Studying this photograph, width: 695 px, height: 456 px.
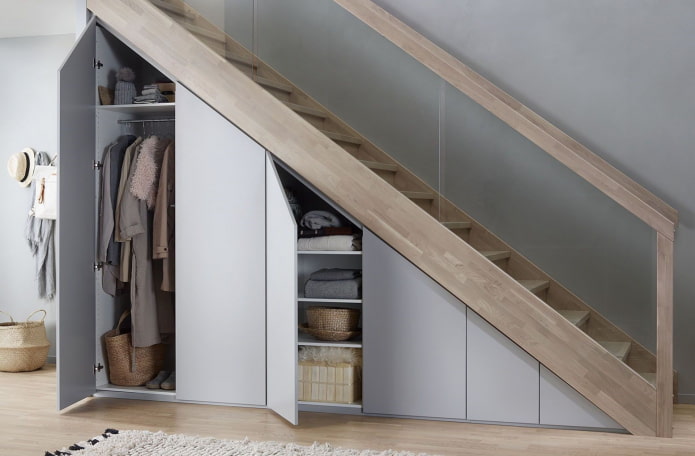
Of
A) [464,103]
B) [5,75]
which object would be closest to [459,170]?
[464,103]

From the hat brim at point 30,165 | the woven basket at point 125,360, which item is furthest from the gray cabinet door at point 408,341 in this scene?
the hat brim at point 30,165

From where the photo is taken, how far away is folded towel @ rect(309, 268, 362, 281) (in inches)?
179

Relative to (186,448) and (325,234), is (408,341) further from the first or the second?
(186,448)

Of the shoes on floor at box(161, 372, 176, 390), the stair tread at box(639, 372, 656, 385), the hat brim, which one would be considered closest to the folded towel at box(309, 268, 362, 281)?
the shoes on floor at box(161, 372, 176, 390)

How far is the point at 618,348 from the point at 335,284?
156 cm

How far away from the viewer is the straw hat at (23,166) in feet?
19.5

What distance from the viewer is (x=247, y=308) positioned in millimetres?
4520

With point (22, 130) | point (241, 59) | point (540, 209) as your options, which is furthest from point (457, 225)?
point (22, 130)

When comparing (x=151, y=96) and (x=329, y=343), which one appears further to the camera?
(x=151, y=96)

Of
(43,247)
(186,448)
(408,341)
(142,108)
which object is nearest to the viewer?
(186,448)

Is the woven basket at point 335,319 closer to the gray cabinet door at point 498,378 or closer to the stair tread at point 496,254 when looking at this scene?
the gray cabinet door at point 498,378

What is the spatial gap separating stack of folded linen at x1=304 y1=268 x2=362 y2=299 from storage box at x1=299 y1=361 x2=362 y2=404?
0.39 metres

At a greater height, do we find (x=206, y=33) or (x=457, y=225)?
(x=206, y=33)

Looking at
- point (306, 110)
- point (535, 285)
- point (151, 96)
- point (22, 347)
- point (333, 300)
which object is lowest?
point (22, 347)
